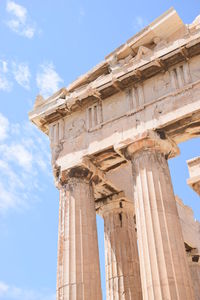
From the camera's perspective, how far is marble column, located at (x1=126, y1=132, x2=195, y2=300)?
544 inches

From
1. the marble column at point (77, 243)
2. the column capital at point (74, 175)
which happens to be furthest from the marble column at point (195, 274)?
the column capital at point (74, 175)

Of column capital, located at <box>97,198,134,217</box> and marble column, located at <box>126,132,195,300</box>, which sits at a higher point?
column capital, located at <box>97,198,134,217</box>

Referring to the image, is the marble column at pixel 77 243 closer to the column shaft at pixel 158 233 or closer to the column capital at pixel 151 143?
the column shaft at pixel 158 233

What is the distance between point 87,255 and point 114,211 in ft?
16.1

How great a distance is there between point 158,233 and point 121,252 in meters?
5.72

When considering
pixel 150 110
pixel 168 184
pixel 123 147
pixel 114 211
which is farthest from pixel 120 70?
pixel 114 211

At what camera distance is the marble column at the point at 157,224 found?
13.8 m

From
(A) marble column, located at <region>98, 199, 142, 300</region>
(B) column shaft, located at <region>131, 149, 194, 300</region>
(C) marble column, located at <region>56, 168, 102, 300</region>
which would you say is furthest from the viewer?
(A) marble column, located at <region>98, 199, 142, 300</region>

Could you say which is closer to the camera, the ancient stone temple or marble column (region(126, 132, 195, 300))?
marble column (region(126, 132, 195, 300))

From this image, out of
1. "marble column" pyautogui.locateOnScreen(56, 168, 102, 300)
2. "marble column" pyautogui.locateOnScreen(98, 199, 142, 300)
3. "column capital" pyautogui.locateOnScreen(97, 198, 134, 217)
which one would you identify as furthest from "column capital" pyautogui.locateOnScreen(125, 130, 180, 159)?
"marble column" pyautogui.locateOnScreen(98, 199, 142, 300)

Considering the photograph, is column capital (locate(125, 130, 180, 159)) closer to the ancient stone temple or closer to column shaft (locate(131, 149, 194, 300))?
the ancient stone temple

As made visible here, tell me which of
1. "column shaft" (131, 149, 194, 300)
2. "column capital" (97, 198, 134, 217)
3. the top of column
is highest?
the top of column

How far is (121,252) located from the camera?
790 inches

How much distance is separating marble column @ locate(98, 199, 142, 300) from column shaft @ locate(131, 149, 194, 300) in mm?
4990
